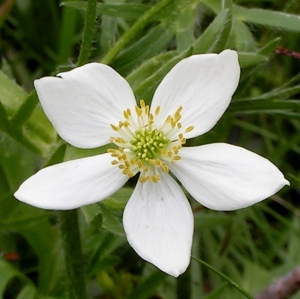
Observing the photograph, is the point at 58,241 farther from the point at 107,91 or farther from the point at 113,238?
the point at 107,91

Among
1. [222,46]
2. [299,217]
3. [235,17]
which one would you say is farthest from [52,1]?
[299,217]

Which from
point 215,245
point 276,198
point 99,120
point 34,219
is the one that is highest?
point 99,120

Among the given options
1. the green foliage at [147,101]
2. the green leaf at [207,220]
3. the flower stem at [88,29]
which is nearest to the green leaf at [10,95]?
the green foliage at [147,101]

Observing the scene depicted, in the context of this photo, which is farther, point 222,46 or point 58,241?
point 58,241

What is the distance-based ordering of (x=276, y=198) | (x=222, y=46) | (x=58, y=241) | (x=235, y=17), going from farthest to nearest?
(x=276, y=198), (x=58, y=241), (x=235, y=17), (x=222, y=46)

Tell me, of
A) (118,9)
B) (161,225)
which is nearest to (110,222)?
(161,225)

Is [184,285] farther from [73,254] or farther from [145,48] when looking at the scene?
[145,48]

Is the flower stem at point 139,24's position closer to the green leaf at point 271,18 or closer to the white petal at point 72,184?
the green leaf at point 271,18
